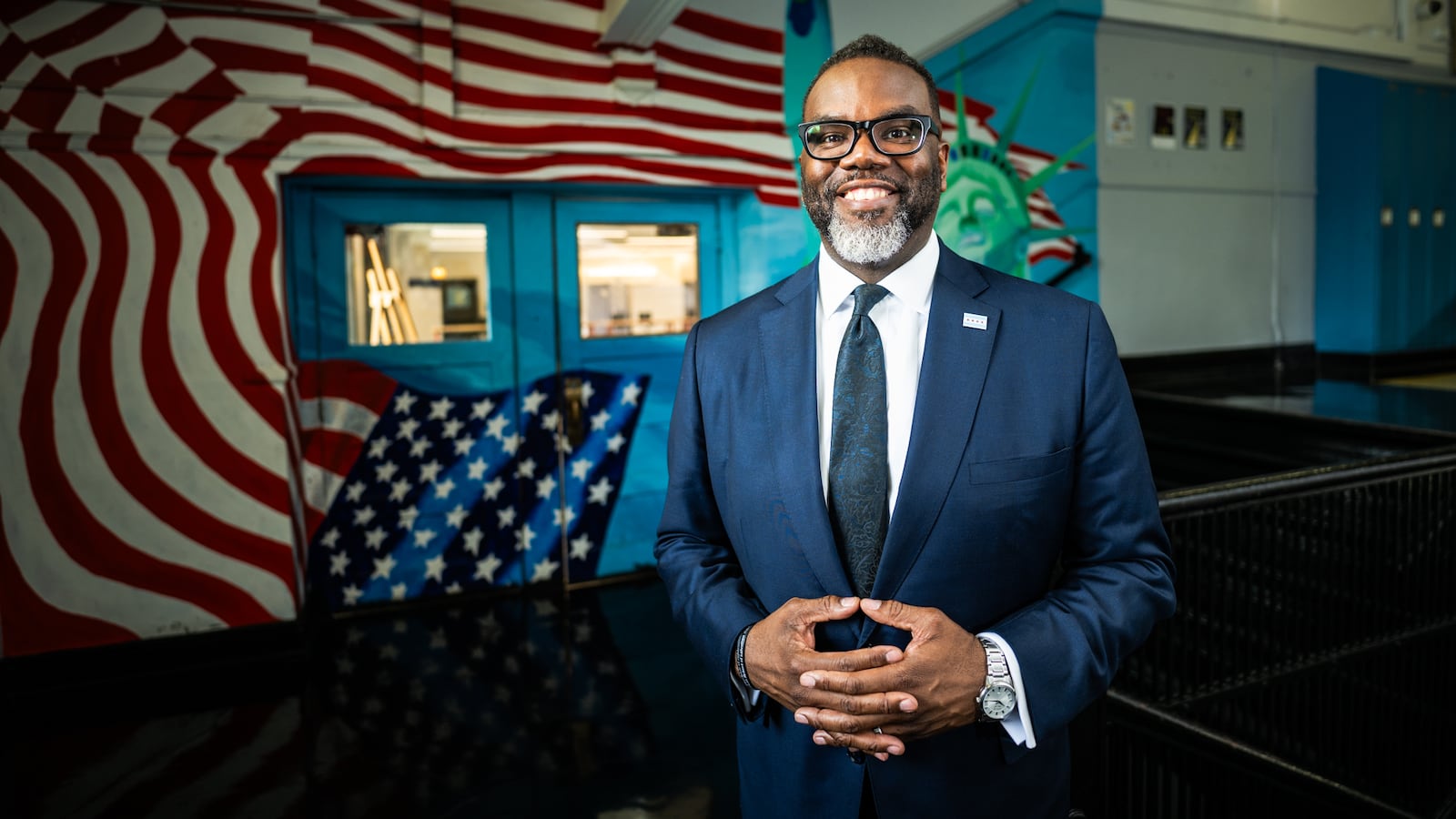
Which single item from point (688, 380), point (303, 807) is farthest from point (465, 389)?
point (688, 380)

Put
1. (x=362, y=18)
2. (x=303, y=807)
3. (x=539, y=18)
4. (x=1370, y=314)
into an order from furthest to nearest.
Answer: (x=1370, y=314)
(x=539, y=18)
(x=362, y=18)
(x=303, y=807)

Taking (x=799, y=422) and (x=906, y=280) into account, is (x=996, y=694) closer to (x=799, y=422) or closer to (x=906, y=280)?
(x=799, y=422)

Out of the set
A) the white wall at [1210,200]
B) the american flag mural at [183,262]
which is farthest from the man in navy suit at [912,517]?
the white wall at [1210,200]

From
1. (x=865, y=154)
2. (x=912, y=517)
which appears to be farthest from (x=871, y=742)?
(x=865, y=154)

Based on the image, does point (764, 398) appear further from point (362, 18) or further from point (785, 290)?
point (362, 18)

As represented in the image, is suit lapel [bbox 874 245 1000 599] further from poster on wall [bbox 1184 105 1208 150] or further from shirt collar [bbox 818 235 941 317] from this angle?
poster on wall [bbox 1184 105 1208 150]

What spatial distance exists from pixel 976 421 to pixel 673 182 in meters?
3.73

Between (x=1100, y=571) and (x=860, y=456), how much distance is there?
357 millimetres

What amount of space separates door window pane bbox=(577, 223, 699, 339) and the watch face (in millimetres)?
3924

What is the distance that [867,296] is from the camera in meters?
1.23

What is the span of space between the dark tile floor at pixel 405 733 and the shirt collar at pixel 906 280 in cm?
187

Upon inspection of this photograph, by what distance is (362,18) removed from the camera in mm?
3908

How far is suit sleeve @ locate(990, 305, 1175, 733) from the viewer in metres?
1.06

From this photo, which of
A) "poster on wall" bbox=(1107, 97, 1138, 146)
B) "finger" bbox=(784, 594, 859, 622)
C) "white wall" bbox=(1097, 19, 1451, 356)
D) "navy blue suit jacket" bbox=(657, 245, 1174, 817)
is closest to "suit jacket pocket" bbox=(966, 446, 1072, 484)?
"navy blue suit jacket" bbox=(657, 245, 1174, 817)
